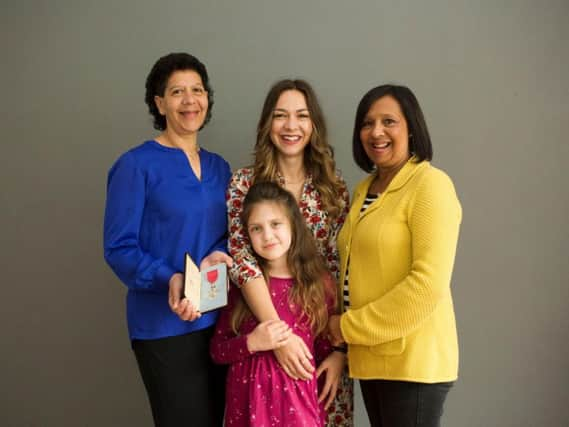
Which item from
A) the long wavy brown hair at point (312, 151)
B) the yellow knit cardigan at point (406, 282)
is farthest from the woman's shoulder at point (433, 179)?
the long wavy brown hair at point (312, 151)

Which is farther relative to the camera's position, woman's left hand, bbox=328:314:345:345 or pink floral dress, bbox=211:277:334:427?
woman's left hand, bbox=328:314:345:345

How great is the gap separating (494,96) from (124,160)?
62.1 inches

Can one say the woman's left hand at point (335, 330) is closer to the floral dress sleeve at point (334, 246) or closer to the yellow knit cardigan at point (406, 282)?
the yellow knit cardigan at point (406, 282)

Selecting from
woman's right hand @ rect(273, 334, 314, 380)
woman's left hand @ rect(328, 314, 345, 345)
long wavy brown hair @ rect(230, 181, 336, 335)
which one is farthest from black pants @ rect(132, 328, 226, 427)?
woman's left hand @ rect(328, 314, 345, 345)

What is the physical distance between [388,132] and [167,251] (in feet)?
2.75

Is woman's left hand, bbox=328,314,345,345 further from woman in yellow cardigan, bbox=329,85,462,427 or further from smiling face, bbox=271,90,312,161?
smiling face, bbox=271,90,312,161

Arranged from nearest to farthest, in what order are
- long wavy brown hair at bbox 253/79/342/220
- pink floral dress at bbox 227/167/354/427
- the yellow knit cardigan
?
the yellow knit cardigan → pink floral dress at bbox 227/167/354/427 → long wavy brown hair at bbox 253/79/342/220

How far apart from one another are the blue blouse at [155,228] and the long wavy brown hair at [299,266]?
150mm

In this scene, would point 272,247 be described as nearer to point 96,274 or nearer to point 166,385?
point 166,385

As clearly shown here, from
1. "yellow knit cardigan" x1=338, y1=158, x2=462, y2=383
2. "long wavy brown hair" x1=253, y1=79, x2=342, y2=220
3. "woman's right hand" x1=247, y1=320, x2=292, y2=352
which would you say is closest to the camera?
"yellow knit cardigan" x1=338, y1=158, x2=462, y2=383

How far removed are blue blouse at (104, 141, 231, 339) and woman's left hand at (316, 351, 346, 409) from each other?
1.37 feet

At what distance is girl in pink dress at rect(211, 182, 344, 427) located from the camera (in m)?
1.58

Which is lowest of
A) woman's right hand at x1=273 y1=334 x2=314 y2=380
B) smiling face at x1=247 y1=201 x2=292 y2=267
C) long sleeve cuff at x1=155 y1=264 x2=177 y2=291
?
woman's right hand at x1=273 y1=334 x2=314 y2=380

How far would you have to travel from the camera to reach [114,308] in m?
2.48
